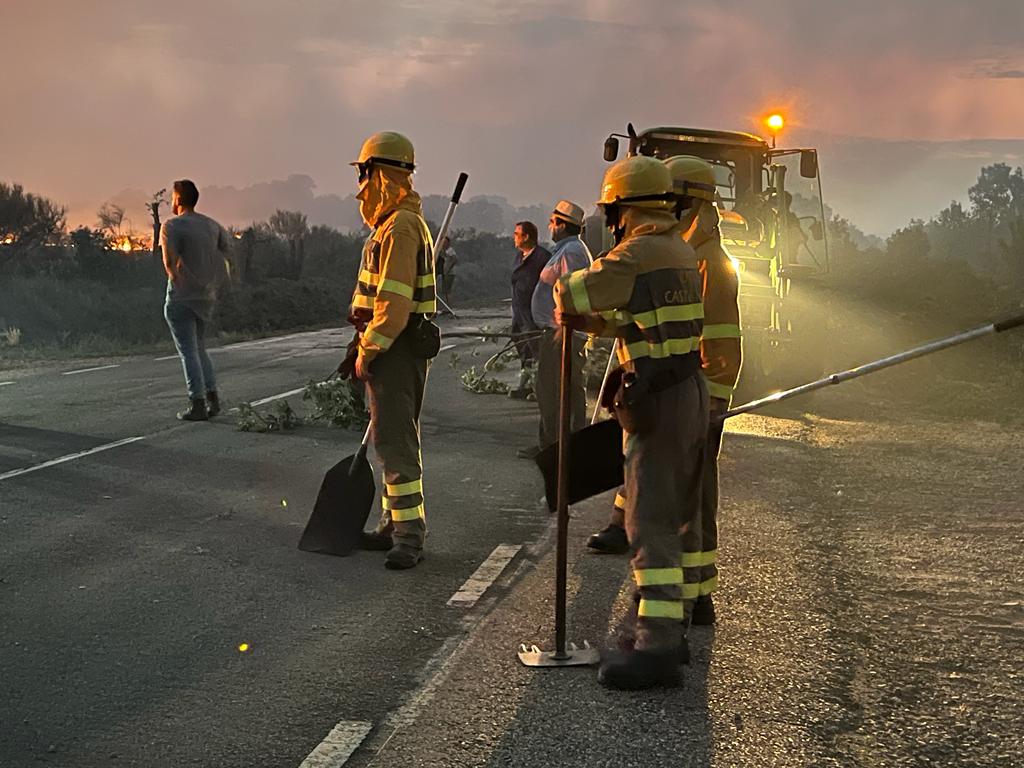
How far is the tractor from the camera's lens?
1318 cm

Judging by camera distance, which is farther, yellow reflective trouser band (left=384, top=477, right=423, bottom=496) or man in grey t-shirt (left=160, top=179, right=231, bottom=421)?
man in grey t-shirt (left=160, top=179, right=231, bottom=421)

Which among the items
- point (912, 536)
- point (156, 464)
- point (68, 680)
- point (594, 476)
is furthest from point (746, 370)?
point (68, 680)

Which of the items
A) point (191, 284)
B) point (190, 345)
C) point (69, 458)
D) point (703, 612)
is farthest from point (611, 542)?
point (191, 284)

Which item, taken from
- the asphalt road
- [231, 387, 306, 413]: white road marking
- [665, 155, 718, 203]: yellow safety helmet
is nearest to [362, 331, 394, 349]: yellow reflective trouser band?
the asphalt road

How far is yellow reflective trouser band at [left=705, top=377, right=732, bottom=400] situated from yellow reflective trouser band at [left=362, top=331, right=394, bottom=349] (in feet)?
5.67

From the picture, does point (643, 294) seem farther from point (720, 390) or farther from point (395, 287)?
point (395, 287)

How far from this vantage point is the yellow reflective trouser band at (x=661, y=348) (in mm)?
4398

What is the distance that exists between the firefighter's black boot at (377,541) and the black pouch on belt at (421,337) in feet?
3.45

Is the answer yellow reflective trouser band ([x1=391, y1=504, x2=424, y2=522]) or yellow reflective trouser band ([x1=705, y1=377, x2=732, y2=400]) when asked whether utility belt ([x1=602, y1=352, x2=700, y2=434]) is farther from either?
yellow reflective trouser band ([x1=391, y1=504, x2=424, y2=522])

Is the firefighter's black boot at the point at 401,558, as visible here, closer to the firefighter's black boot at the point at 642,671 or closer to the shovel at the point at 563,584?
the shovel at the point at 563,584

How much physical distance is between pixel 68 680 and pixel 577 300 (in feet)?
8.32

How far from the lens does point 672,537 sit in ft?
14.7

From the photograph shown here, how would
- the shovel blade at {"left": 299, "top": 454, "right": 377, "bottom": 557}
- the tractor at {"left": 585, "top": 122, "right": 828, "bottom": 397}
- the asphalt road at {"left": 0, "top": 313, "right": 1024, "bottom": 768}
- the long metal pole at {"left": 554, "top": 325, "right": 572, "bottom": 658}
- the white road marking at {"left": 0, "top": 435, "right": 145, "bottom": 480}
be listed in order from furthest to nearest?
the tractor at {"left": 585, "top": 122, "right": 828, "bottom": 397} < the white road marking at {"left": 0, "top": 435, "right": 145, "bottom": 480} < the shovel blade at {"left": 299, "top": 454, "right": 377, "bottom": 557} < the long metal pole at {"left": 554, "top": 325, "right": 572, "bottom": 658} < the asphalt road at {"left": 0, "top": 313, "right": 1024, "bottom": 768}

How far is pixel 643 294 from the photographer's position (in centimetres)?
439
